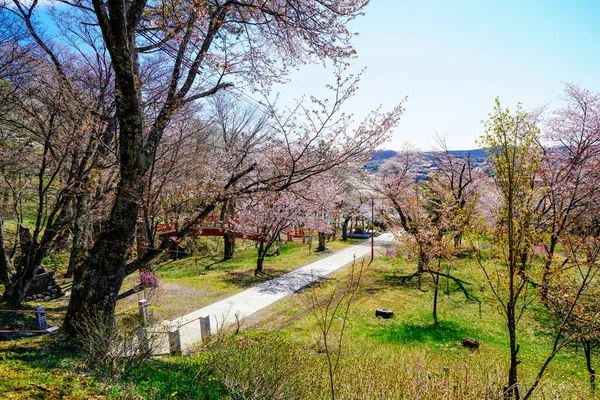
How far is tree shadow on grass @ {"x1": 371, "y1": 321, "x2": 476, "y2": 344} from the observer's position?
8312mm

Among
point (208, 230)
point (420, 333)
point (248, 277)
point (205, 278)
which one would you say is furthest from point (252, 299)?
point (208, 230)

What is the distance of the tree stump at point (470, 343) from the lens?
26.1 ft

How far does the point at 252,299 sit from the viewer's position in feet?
35.6

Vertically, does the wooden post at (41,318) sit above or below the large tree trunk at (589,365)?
above

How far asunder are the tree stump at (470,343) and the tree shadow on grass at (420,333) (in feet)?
0.89

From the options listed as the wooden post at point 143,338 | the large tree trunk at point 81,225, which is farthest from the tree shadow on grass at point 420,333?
the large tree trunk at point 81,225

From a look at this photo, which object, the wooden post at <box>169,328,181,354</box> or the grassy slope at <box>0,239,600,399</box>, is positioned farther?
the wooden post at <box>169,328,181,354</box>

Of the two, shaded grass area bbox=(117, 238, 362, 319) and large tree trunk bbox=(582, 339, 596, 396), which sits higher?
shaded grass area bbox=(117, 238, 362, 319)

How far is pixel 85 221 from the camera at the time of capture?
7699 mm

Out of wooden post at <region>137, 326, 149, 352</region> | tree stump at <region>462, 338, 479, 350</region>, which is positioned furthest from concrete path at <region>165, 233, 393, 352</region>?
tree stump at <region>462, 338, 479, 350</region>

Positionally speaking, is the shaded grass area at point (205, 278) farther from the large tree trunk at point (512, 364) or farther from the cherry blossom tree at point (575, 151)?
the cherry blossom tree at point (575, 151)

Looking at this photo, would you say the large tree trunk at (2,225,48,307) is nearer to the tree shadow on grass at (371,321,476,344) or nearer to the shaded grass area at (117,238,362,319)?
the shaded grass area at (117,238,362,319)

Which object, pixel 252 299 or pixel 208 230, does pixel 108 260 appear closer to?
pixel 252 299

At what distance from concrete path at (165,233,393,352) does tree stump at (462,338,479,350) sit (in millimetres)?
3542
